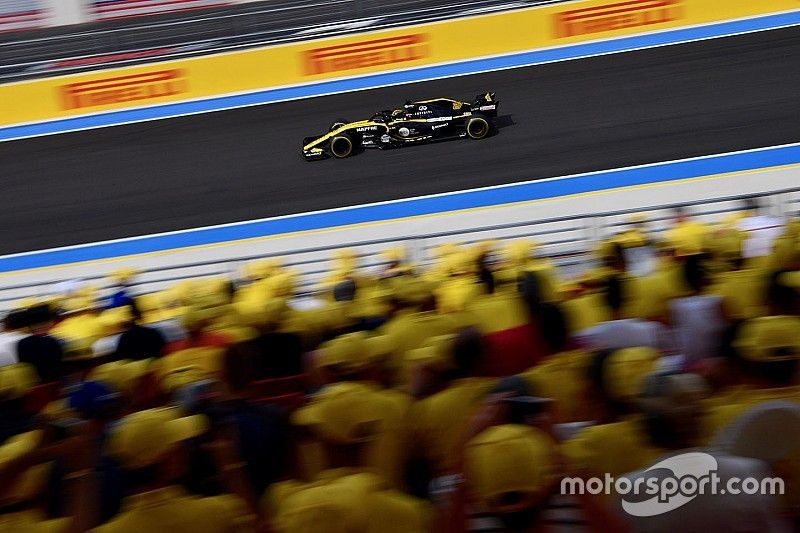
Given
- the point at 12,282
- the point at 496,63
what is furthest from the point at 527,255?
the point at 496,63

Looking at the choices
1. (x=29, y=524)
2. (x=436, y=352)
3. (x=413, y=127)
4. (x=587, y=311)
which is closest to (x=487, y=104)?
(x=413, y=127)

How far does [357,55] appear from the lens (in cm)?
1509

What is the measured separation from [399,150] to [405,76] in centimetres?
278

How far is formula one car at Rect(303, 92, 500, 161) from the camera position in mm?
12031

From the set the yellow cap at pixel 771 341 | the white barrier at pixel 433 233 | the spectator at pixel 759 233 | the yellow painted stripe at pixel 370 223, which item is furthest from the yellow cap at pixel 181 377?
the yellow painted stripe at pixel 370 223

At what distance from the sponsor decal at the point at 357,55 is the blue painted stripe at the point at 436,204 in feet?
14.5

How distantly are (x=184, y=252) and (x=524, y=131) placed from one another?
15.6ft

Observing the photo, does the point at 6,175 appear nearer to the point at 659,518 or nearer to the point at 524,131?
the point at 524,131

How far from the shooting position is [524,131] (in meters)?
12.5

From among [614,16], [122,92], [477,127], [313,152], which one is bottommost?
[477,127]

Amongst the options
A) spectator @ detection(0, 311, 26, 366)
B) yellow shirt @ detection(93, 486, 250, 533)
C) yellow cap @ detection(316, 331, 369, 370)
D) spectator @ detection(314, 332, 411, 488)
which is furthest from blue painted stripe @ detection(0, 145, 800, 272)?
yellow shirt @ detection(93, 486, 250, 533)

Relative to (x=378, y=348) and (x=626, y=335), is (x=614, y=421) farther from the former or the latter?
(x=378, y=348)

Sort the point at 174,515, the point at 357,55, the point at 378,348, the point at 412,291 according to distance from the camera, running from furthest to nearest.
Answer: the point at 357,55, the point at 412,291, the point at 378,348, the point at 174,515

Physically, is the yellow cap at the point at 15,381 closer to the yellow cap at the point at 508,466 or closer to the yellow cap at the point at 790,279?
the yellow cap at the point at 508,466
